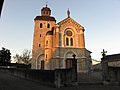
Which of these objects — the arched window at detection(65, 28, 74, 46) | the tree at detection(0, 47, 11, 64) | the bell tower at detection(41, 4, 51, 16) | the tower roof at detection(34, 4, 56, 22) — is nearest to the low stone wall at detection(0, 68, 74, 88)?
the arched window at detection(65, 28, 74, 46)

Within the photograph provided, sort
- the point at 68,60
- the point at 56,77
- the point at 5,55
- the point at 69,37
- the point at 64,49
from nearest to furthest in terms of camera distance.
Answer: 1. the point at 56,77
2. the point at 64,49
3. the point at 68,60
4. the point at 69,37
5. the point at 5,55

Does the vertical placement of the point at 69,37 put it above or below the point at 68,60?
above

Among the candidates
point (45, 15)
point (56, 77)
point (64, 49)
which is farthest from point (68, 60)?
point (56, 77)

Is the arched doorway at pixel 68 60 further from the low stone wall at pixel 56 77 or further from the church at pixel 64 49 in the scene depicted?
the low stone wall at pixel 56 77

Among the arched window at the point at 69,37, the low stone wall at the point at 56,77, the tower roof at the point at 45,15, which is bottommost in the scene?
the low stone wall at the point at 56,77

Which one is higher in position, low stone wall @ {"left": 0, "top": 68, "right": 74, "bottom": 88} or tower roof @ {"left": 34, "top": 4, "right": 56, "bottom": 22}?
tower roof @ {"left": 34, "top": 4, "right": 56, "bottom": 22}

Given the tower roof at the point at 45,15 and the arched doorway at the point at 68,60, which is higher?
the tower roof at the point at 45,15

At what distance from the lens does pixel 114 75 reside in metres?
18.5

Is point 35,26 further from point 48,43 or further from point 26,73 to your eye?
point 26,73

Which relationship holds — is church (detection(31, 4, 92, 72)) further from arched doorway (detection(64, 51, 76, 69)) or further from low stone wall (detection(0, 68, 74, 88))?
low stone wall (detection(0, 68, 74, 88))

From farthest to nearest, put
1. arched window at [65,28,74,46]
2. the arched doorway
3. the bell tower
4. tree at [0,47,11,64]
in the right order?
Result: tree at [0,47,11,64], the bell tower, arched window at [65,28,74,46], the arched doorway

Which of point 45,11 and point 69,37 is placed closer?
point 69,37

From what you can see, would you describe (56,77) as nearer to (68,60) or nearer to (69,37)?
(68,60)

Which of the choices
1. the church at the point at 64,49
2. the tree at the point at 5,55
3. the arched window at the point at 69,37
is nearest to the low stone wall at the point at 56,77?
the church at the point at 64,49
